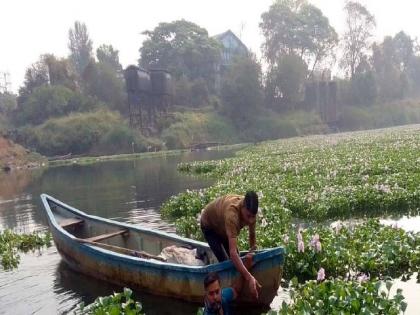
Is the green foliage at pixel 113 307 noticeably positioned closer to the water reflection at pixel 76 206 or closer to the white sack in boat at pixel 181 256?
the water reflection at pixel 76 206

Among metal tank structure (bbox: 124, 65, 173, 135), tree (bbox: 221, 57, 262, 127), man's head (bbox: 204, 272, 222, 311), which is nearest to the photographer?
man's head (bbox: 204, 272, 222, 311)

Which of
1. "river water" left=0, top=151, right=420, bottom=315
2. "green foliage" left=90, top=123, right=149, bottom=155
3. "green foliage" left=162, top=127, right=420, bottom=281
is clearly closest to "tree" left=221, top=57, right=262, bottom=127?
"green foliage" left=90, top=123, right=149, bottom=155

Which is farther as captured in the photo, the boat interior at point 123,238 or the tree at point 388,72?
A: the tree at point 388,72

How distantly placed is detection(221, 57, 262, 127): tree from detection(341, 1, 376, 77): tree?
74.2ft

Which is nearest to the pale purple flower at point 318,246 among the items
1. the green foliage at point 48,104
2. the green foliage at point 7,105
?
the green foliage at point 48,104

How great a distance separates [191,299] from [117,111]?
66.4 meters

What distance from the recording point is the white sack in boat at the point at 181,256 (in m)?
8.12

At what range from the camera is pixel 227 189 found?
1664cm

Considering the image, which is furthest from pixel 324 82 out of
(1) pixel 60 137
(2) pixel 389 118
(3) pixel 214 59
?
(1) pixel 60 137

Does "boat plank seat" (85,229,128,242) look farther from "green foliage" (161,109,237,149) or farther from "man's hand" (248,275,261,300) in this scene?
"green foliage" (161,109,237,149)

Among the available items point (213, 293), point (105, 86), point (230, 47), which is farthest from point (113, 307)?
point (230, 47)

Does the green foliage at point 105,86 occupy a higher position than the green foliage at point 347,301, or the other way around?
the green foliage at point 105,86

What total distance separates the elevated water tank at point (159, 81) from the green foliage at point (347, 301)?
60.3 meters

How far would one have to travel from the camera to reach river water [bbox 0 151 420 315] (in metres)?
8.20
